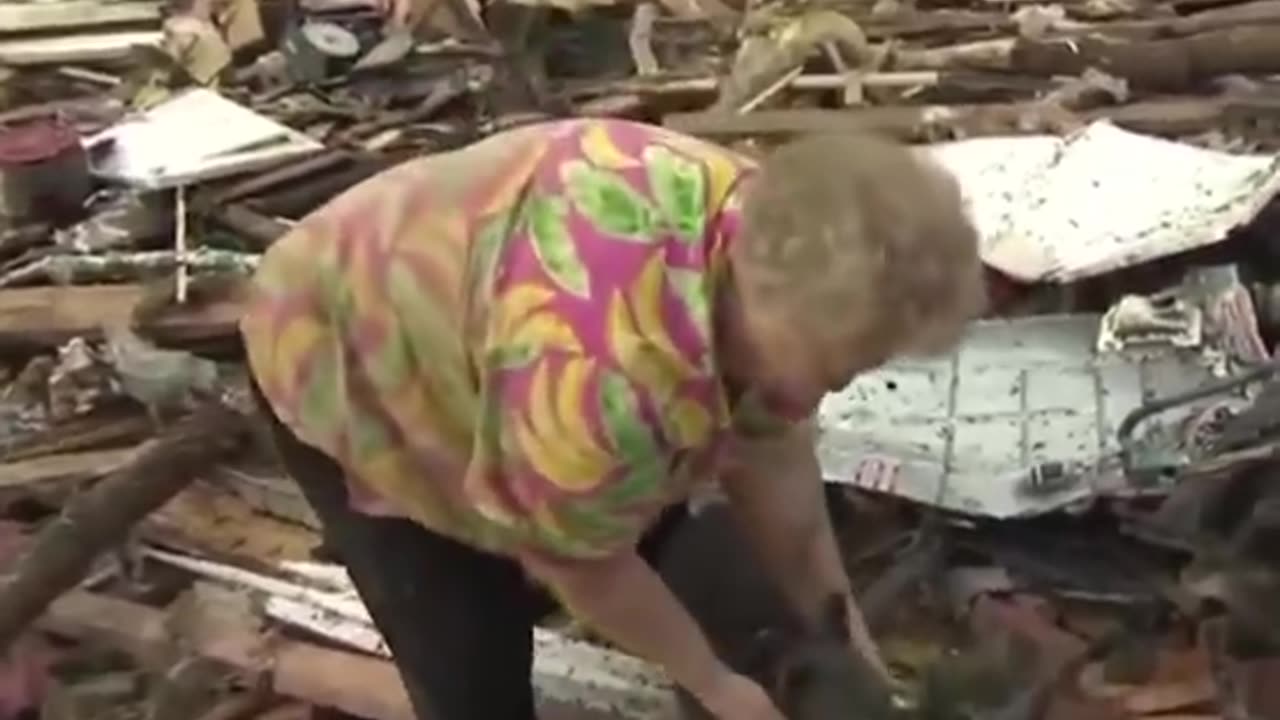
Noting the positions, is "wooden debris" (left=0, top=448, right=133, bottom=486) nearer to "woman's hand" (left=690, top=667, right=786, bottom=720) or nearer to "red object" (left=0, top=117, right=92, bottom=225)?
"red object" (left=0, top=117, right=92, bottom=225)

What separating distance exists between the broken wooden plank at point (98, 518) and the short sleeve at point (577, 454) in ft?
4.24

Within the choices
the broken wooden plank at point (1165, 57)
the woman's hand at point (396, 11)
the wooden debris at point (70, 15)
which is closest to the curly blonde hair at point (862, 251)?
the broken wooden plank at point (1165, 57)

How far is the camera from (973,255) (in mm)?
1621

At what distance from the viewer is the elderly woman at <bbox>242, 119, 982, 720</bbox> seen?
1596 millimetres

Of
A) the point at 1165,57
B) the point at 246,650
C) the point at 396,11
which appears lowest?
the point at 246,650

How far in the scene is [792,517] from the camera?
200 cm

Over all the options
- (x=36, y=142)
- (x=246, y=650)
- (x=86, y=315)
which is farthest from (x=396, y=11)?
(x=246, y=650)

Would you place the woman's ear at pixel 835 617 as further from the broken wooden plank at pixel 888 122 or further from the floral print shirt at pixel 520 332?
the broken wooden plank at pixel 888 122

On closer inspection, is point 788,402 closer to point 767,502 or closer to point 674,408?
point 674,408

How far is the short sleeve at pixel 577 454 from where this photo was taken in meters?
1.62

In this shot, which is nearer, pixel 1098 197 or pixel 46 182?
pixel 1098 197

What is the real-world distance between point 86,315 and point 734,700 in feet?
6.41

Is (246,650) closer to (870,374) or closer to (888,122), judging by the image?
(870,374)

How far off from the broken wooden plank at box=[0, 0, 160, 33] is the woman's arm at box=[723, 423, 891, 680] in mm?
2955
